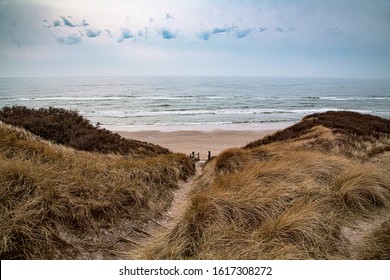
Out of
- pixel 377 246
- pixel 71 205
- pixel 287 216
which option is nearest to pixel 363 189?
pixel 377 246

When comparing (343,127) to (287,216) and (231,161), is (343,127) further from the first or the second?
(287,216)

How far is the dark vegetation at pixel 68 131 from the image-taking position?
31.3 ft

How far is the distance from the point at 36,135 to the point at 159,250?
7.15m

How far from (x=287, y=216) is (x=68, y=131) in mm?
8279

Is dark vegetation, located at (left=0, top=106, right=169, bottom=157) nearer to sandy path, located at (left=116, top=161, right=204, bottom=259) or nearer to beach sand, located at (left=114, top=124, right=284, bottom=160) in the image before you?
sandy path, located at (left=116, top=161, right=204, bottom=259)

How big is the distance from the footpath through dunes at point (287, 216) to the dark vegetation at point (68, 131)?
14.9 feet

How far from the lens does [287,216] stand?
403 cm

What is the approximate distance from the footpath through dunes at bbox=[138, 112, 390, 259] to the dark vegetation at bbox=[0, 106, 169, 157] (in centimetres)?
454

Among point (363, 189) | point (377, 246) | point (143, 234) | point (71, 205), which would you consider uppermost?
point (363, 189)

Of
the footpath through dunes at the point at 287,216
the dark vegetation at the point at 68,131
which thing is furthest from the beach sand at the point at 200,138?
the footpath through dunes at the point at 287,216

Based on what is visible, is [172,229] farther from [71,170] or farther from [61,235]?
[71,170]

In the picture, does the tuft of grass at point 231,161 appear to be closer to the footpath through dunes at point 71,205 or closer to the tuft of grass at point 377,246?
the footpath through dunes at point 71,205

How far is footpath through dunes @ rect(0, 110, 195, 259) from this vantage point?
142 inches

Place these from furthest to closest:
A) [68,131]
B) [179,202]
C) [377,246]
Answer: [68,131], [179,202], [377,246]
